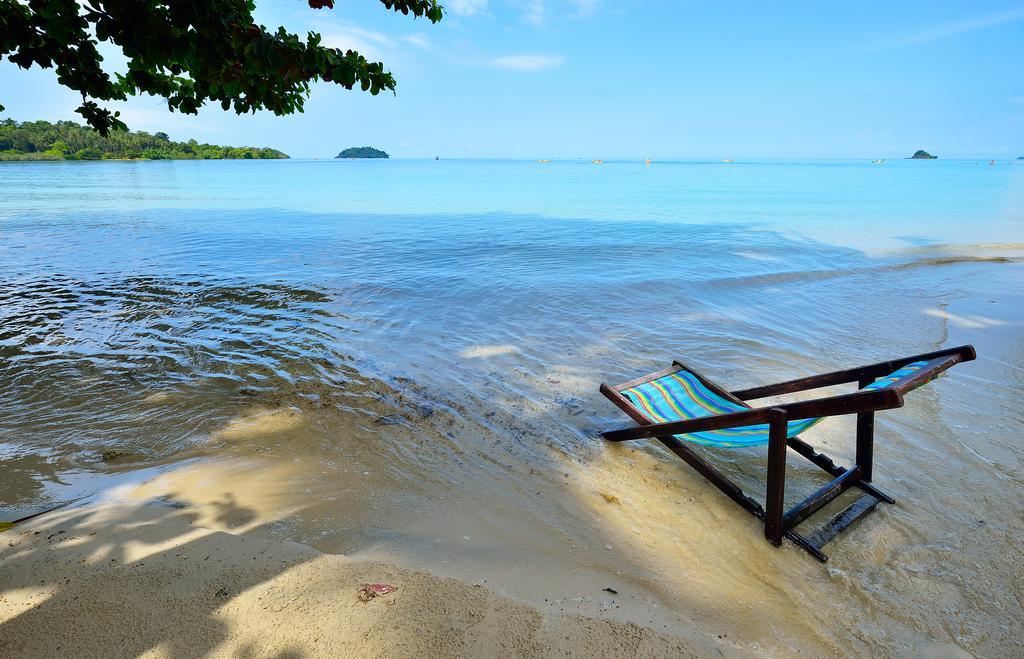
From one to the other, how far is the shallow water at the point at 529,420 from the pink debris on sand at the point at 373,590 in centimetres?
33

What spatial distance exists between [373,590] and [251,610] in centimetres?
53

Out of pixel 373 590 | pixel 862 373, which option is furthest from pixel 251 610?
pixel 862 373

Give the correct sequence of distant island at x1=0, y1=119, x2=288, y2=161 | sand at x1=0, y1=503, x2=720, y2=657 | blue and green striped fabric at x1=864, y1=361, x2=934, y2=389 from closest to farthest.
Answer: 1. sand at x1=0, y1=503, x2=720, y2=657
2. blue and green striped fabric at x1=864, y1=361, x2=934, y2=389
3. distant island at x1=0, y1=119, x2=288, y2=161

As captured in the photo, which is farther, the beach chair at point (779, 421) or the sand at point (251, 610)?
the beach chair at point (779, 421)

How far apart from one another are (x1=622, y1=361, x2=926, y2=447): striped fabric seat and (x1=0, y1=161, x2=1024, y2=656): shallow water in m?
0.48

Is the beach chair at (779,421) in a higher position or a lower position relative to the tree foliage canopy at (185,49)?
lower

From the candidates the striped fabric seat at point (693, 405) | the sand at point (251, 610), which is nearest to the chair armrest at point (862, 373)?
the striped fabric seat at point (693, 405)

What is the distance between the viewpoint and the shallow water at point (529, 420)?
297cm

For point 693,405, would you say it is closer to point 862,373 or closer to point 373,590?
point 862,373

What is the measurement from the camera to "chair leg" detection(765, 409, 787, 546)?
3.15 metres

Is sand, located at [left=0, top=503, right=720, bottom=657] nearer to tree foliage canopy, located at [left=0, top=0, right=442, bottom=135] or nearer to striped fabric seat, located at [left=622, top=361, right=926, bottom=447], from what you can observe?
striped fabric seat, located at [left=622, top=361, right=926, bottom=447]

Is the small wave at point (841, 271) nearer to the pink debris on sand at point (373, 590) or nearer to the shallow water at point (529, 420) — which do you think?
the shallow water at point (529, 420)

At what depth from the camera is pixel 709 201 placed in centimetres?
3531

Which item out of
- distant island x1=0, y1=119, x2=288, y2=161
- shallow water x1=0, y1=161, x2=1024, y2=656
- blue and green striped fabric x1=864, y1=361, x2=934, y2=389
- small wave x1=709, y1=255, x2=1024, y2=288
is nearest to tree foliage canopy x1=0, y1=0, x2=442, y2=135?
shallow water x1=0, y1=161, x2=1024, y2=656
